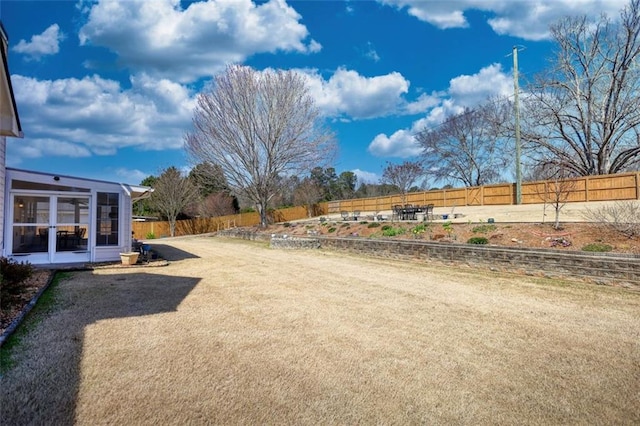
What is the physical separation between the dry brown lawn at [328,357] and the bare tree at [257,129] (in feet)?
60.8

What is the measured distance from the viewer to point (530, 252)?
8.48 metres

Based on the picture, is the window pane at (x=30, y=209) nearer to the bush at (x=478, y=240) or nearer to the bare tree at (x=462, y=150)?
the bush at (x=478, y=240)

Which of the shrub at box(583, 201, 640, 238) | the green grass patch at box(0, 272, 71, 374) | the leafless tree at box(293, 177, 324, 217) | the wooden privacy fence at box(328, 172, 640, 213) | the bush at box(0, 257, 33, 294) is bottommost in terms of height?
the green grass patch at box(0, 272, 71, 374)

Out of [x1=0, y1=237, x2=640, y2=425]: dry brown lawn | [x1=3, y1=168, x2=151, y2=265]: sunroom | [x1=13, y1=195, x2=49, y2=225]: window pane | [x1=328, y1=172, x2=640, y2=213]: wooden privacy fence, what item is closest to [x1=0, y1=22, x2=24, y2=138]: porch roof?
[x1=0, y1=237, x2=640, y2=425]: dry brown lawn

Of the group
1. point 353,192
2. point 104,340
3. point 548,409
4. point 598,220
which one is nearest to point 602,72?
point 598,220

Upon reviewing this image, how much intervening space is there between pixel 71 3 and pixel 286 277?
7762mm

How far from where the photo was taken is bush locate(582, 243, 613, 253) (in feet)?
26.5

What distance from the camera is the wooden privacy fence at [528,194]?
16828 mm

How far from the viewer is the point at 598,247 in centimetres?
818

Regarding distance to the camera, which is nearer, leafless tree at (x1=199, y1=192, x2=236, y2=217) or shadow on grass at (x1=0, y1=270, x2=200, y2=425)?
shadow on grass at (x1=0, y1=270, x2=200, y2=425)

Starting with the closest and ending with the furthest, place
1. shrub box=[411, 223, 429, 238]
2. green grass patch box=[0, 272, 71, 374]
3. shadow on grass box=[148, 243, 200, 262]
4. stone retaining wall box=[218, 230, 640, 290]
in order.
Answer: green grass patch box=[0, 272, 71, 374], stone retaining wall box=[218, 230, 640, 290], shadow on grass box=[148, 243, 200, 262], shrub box=[411, 223, 429, 238]

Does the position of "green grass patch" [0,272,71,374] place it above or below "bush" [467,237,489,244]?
below

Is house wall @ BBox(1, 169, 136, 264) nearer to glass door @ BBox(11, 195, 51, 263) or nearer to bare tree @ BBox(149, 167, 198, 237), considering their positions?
glass door @ BBox(11, 195, 51, 263)

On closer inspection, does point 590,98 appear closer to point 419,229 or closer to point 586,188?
point 586,188
